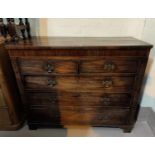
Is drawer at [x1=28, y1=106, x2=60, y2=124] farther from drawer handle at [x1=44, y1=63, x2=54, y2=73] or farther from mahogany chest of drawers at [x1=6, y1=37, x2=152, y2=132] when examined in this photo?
drawer handle at [x1=44, y1=63, x2=54, y2=73]

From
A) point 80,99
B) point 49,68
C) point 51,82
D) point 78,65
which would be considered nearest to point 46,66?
point 49,68

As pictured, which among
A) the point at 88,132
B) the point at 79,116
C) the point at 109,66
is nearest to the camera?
the point at 109,66

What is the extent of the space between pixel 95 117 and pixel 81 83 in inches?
17.1

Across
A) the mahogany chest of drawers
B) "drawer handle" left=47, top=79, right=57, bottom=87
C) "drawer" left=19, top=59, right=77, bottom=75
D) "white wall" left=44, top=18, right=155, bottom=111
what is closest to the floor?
the mahogany chest of drawers

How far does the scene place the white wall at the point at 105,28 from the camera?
1.53 metres

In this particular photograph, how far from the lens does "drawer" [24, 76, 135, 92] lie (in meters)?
1.33

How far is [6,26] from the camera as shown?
144cm

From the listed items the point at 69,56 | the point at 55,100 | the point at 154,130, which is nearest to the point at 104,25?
the point at 69,56

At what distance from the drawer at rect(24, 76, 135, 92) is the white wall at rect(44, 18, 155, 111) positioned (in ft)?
1.55

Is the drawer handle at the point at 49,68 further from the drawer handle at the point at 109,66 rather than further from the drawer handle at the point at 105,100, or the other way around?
the drawer handle at the point at 105,100

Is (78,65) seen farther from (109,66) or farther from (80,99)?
(80,99)

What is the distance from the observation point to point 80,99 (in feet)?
4.75
